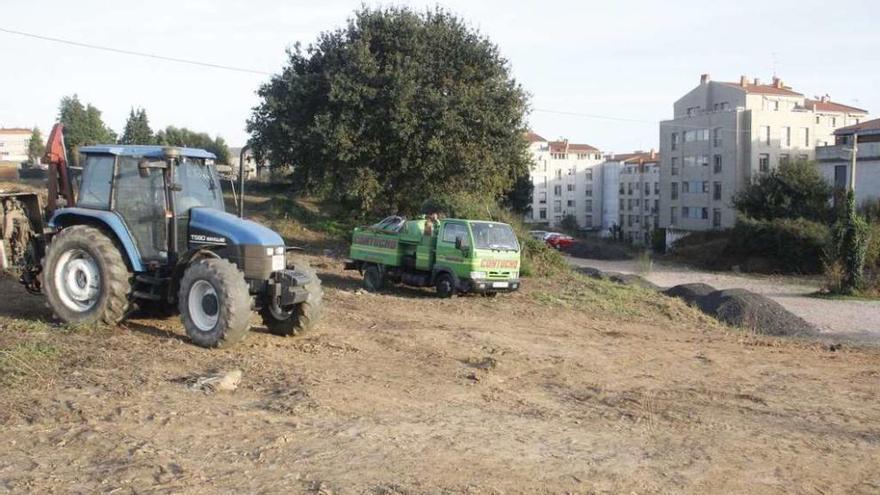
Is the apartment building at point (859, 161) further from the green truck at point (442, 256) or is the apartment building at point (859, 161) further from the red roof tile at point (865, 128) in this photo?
the green truck at point (442, 256)

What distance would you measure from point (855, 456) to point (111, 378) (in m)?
7.14

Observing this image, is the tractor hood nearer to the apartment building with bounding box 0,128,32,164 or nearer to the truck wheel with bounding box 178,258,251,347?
the truck wheel with bounding box 178,258,251,347

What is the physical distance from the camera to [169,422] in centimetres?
704

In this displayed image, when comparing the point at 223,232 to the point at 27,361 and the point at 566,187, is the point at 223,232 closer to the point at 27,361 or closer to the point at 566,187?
the point at 27,361

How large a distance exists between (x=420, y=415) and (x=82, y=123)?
50576 mm

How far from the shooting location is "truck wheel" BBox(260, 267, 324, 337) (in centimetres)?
1097

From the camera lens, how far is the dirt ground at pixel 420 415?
6000 millimetres

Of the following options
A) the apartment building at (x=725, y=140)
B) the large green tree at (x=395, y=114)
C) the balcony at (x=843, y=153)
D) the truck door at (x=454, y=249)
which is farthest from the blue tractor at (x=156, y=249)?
the apartment building at (x=725, y=140)

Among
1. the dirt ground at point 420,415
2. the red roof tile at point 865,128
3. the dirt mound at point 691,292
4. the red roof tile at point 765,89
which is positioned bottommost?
the dirt mound at point 691,292

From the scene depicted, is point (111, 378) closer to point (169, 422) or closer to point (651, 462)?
point (169, 422)

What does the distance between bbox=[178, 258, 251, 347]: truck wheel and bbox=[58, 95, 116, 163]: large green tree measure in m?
43.4

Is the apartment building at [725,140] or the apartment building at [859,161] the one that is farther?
the apartment building at [725,140]

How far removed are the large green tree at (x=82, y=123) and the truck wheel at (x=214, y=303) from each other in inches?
1710

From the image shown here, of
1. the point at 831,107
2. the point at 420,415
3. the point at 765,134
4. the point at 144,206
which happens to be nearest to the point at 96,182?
the point at 144,206
